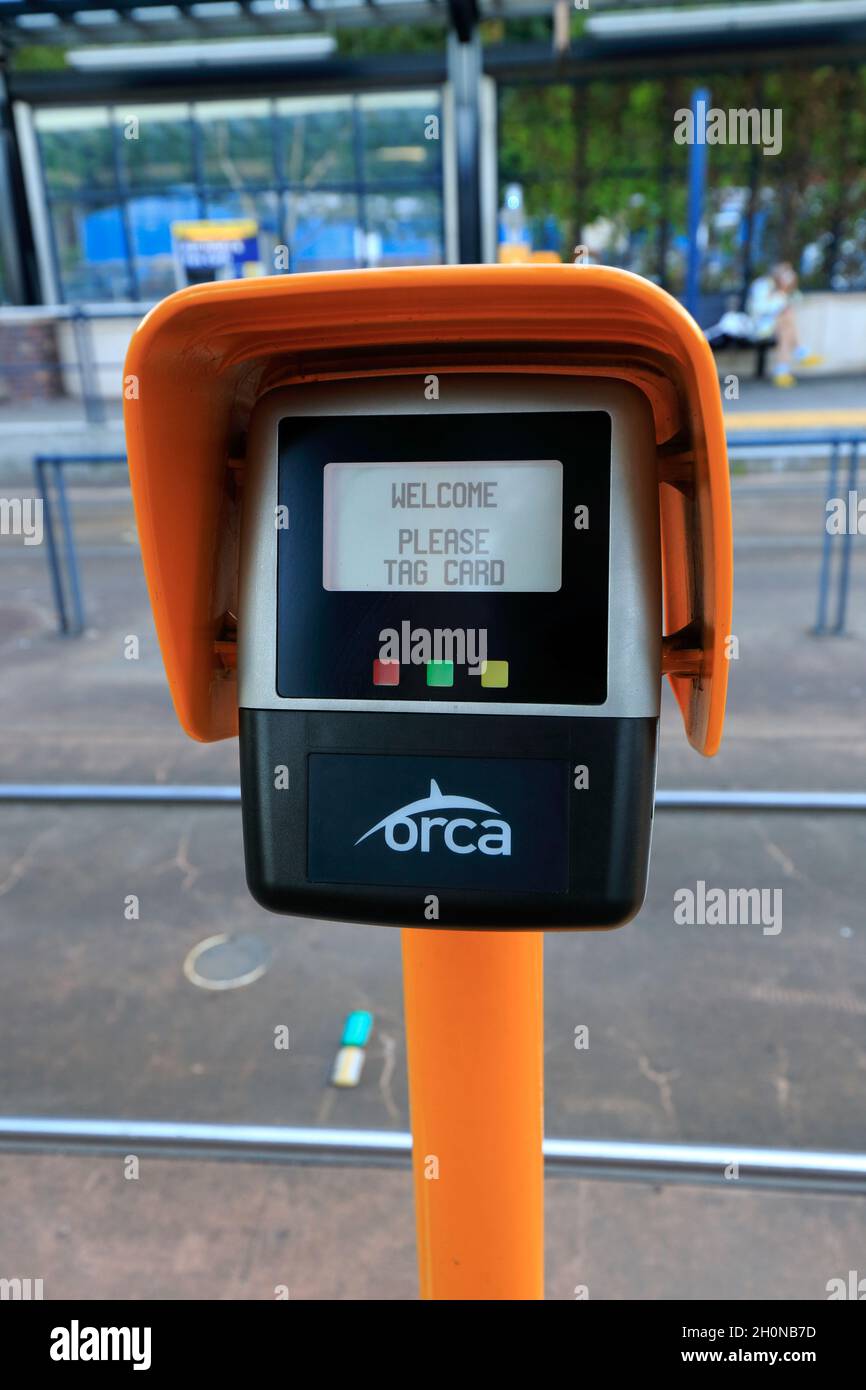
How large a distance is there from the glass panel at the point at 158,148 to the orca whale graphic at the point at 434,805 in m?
14.2

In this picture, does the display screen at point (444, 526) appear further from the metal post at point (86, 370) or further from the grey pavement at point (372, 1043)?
the metal post at point (86, 370)

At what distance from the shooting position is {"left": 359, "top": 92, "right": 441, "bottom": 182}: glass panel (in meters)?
13.1

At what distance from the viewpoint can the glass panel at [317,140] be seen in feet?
43.1

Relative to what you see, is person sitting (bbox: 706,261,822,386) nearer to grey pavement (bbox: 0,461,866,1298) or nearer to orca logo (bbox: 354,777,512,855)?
grey pavement (bbox: 0,461,866,1298)

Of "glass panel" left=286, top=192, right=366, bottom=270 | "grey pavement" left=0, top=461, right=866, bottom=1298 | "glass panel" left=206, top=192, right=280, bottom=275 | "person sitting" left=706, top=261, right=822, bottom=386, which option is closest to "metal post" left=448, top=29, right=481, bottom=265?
"glass panel" left=286, top=192, right=366, bottom=270

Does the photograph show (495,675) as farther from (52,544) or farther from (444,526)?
(52,544)

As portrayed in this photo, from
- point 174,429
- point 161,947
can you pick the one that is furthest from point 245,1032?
point 174,429

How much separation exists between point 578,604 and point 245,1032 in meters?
2.08

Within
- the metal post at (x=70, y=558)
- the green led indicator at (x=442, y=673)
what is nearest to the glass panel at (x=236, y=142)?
the metal post at (x=70, y=558)

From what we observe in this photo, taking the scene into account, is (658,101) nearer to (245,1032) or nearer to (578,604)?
(245,1032)

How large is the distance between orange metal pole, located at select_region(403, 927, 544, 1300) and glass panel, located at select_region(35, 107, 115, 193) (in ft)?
47.4

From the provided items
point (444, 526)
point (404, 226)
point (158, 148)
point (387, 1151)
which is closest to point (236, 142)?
point (158, 148)

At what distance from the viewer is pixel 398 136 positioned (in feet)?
43.2

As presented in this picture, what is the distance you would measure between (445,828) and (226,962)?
7.29 feet
